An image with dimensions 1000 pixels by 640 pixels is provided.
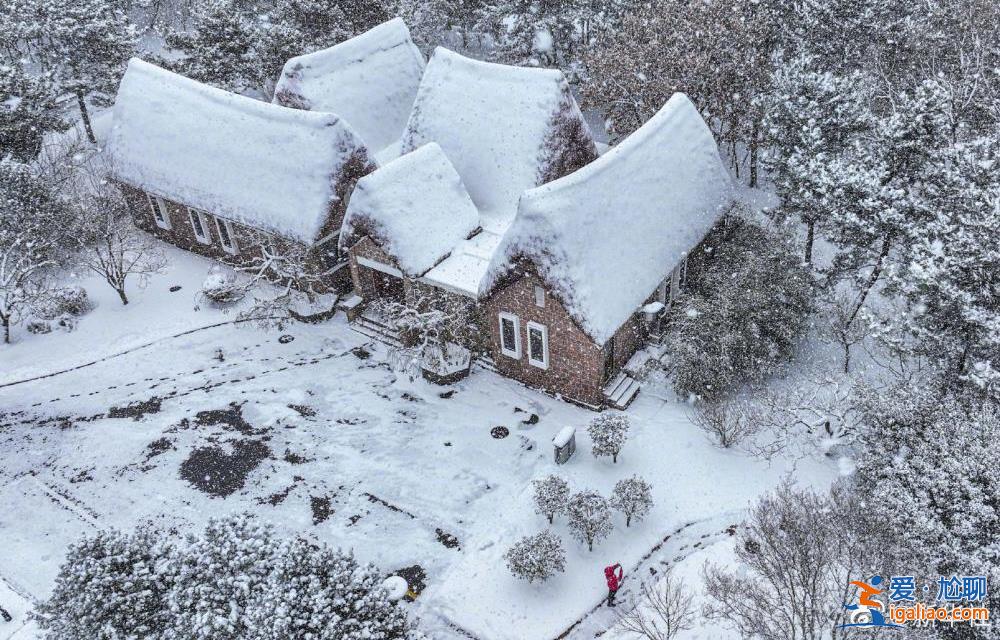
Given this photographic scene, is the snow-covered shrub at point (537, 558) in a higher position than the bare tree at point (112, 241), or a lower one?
lower

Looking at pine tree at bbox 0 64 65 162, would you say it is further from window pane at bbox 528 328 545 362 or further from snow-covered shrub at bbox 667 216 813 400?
snow-covered shrub at bbox 667 216 813 400

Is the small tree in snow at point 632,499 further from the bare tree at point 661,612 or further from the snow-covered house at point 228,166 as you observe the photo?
the snow-covered house at point 228,166

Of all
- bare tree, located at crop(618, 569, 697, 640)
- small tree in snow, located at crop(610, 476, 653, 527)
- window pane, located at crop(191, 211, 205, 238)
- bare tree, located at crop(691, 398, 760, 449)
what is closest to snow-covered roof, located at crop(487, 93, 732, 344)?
bare tree, located at crop(691, 398, 760, 449)

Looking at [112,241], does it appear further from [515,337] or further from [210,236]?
[515,337]

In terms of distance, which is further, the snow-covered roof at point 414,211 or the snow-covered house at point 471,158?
the snow-covered house at point 471,158

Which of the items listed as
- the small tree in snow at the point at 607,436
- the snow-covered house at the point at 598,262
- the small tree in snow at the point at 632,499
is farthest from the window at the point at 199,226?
the small tree in snow at the point at 632,499

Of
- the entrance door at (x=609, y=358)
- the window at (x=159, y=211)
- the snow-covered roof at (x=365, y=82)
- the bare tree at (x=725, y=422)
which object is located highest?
the snow-covered roof at (x=365, y=82)

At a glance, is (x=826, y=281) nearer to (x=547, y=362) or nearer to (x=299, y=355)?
(x=547, y=362)

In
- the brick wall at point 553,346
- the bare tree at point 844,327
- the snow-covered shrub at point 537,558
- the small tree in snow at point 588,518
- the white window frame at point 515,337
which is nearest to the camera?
the snow-covered shrub at point 537,558
